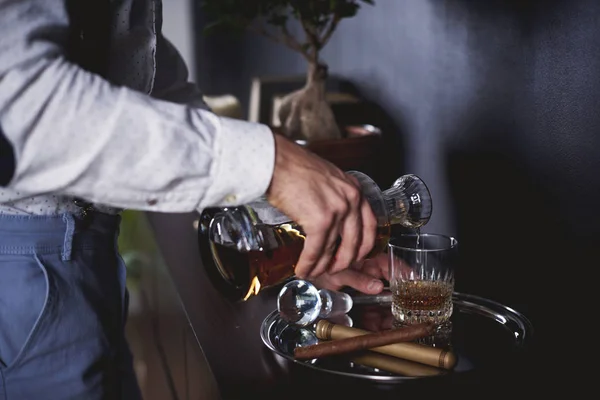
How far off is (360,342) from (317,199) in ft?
0.83

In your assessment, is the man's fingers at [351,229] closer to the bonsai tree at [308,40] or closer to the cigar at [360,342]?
the cigar at [360,342]

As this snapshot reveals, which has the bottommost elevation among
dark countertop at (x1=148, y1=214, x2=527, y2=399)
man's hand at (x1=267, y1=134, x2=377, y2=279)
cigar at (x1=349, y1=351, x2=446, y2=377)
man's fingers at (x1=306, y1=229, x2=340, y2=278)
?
dark countertop at (x1=148, y1=214, x2=527, y2=399)

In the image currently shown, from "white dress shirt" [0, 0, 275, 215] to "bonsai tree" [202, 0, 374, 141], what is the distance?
0.99 m

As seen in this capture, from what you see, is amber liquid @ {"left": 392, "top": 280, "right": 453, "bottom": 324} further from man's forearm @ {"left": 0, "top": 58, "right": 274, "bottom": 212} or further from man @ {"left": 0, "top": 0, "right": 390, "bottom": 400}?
man's forearm @ {"left": 0, "top": 58, "right": 274, "bottom": 212}

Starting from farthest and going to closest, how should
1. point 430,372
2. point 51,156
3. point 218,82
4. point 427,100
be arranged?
point 218,82, point 427,100, point 430,372, point 51,156

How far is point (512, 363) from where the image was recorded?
3.38 feet

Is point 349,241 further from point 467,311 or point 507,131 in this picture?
point 507,131

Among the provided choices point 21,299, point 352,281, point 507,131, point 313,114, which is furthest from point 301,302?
point 313,114

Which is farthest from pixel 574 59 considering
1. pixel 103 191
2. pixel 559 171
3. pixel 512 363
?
pixel 103 191

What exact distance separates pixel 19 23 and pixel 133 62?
38cm

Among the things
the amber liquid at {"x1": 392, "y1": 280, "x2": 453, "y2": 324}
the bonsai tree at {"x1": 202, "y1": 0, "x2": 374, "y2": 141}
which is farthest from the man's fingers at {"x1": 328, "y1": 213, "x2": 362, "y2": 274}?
the bonsai tree at {"x1": 202, "y1": 0, "x2": 374, "y2": 141}

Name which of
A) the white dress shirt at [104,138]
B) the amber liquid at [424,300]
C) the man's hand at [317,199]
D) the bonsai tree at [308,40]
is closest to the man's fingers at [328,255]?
the man's hand at [317,199]

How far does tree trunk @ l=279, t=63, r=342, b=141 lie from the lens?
6.14 feet

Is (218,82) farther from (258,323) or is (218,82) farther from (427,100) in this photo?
(258,323)
